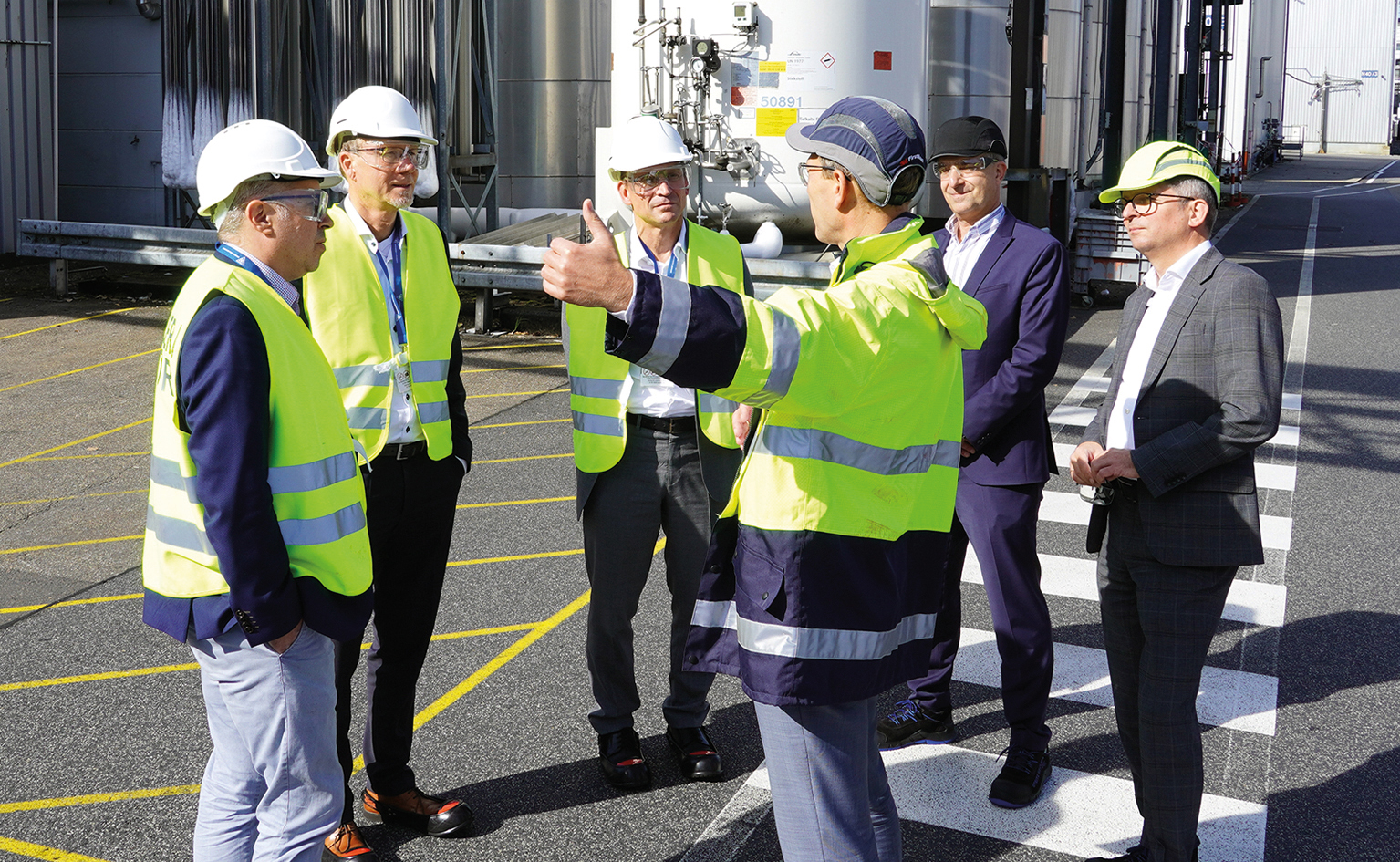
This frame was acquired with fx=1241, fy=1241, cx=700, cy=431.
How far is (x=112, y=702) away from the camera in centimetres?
514

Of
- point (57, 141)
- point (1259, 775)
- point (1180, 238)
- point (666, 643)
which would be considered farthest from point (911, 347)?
point (57, 141)

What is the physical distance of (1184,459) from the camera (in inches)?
136

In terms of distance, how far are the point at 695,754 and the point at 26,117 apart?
17.0 meters

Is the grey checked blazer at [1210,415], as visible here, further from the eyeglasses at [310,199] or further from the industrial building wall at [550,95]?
the industrial building wall at [550,95]

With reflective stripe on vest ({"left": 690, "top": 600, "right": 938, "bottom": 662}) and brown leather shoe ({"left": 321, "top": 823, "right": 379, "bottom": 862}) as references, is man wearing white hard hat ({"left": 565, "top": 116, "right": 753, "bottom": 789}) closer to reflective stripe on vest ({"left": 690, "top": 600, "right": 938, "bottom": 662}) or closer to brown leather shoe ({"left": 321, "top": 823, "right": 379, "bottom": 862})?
brown leather shoe ({"left": 321, "top": 823, "right": 379, "bottom": 862})

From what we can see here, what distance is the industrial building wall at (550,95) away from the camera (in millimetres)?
17766

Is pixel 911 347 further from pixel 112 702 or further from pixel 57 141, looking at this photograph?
pixel 57 141

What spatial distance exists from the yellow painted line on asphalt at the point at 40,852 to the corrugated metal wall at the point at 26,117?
1590 cm

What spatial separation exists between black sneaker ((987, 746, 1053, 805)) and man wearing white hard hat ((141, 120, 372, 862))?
7.87 feet

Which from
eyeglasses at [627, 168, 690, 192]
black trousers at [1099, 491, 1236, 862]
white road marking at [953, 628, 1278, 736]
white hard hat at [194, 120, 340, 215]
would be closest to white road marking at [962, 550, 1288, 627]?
white road marking at [953, 628, 1278, 736]

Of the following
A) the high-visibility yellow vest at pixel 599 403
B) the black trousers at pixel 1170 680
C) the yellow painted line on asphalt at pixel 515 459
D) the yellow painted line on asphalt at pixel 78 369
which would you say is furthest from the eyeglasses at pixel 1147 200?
the yellow painted line on asphalt at pixel 78 369

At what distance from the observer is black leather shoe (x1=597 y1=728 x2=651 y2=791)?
446cm

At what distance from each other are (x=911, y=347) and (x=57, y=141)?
1855cm

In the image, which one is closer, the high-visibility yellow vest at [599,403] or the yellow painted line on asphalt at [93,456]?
the high-visibility yellow vest at [599,403]
